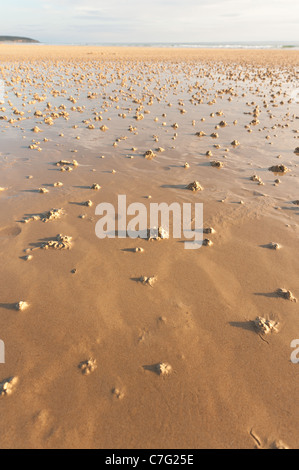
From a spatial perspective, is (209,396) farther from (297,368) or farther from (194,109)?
(194,109)

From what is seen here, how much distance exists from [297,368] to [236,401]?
0.92 metres

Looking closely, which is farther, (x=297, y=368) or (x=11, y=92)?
(x=11, y=92)

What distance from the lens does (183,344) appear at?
10.5ft

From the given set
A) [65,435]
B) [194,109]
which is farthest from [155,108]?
[65,435]

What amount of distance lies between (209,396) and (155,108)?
15252 mm

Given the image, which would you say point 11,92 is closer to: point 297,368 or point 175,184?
point 175,184

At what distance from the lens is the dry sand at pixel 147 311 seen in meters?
2.57

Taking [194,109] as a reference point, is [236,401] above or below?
below

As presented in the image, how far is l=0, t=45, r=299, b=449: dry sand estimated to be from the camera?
2.57m

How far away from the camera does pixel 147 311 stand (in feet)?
11.7
